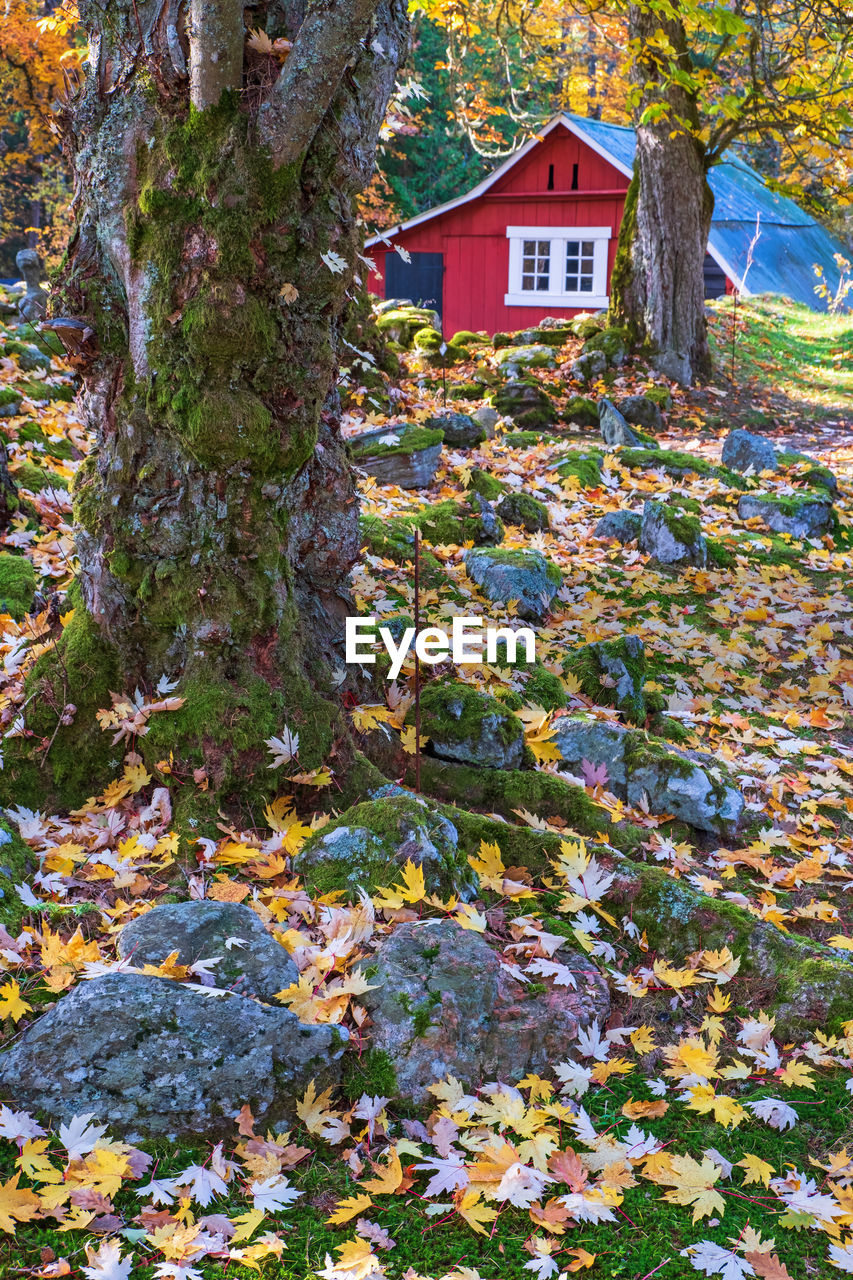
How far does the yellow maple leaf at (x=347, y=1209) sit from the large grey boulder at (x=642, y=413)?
11886 millimetres

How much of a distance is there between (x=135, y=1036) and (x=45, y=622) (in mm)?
Answer: 2304

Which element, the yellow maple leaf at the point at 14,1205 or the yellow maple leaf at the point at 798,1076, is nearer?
the yellow maple leaf at the point at 14,1205

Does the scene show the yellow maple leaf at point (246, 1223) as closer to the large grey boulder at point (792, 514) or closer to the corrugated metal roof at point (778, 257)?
the large grey boulder at point (792, 514)

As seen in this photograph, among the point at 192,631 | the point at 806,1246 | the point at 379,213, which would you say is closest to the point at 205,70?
the point at 192,631

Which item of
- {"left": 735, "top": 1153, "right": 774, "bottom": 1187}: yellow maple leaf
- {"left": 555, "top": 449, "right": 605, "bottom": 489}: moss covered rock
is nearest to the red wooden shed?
{"left": 555, "top": 449, "right": 605, "bottom": 489}: moss covered rock

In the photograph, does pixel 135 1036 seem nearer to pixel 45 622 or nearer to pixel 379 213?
pixel 45 622

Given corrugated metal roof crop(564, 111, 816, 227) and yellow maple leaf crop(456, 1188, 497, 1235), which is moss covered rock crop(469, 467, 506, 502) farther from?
corrugated metal roof crop(564, 111, 816, 227)

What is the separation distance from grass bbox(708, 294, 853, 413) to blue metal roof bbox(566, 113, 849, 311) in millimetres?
1313

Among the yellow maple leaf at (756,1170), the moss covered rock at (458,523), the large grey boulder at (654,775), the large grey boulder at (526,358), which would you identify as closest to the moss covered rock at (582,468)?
the moss covered rock at (458,523)

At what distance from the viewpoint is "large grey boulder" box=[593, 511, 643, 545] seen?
849cm

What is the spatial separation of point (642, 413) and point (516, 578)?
7357mm

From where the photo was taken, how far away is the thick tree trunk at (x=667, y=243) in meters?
14.0

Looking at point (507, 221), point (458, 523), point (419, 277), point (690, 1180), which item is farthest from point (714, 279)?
point (690, 1180)

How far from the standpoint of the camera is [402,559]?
22.1 ft
